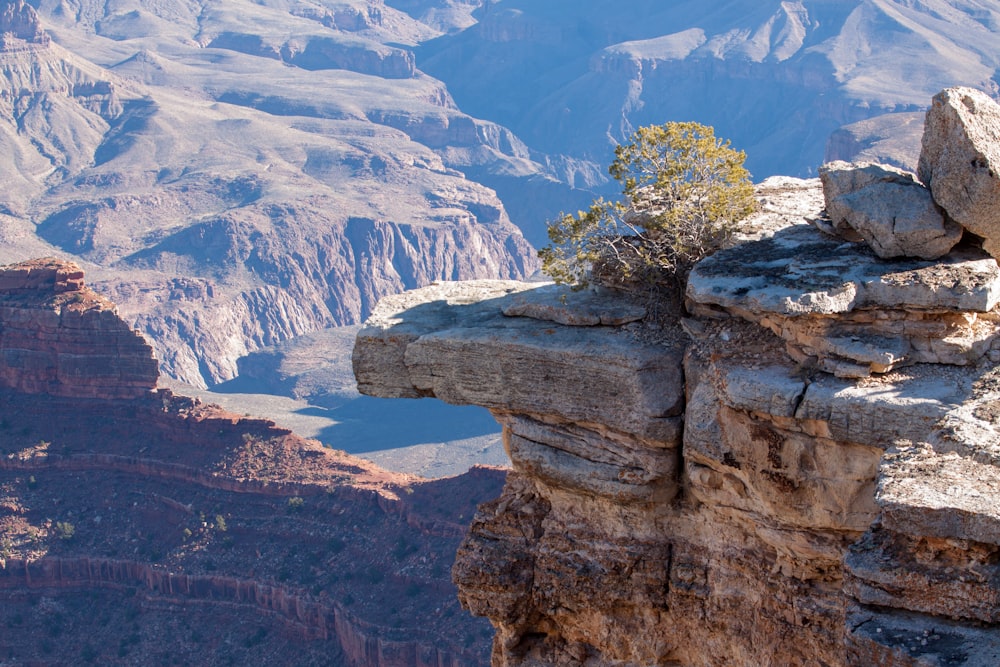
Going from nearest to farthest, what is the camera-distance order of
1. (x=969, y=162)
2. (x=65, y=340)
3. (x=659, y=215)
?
(x=969, y=162) < (x=659, y=215) < (x=65, y=340)

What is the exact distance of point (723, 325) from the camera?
18.0 meters

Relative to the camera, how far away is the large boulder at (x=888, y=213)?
1645cm

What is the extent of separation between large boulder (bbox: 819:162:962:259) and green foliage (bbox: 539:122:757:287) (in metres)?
2.00

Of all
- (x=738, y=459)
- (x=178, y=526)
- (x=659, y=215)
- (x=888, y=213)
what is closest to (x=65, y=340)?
(x=178, y=526)

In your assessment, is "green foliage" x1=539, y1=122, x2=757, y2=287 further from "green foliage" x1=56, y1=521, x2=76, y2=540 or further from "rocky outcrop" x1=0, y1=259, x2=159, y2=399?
"rocky outcrop" x1=0, y1=259, x2=159, y2=399

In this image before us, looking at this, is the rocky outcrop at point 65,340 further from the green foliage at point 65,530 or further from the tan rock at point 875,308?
the tan rock at point 875,308

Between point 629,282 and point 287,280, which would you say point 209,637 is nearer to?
point 629,282

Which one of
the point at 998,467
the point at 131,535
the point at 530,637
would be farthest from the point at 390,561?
the point at 998,467

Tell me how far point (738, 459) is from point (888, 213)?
3873mm

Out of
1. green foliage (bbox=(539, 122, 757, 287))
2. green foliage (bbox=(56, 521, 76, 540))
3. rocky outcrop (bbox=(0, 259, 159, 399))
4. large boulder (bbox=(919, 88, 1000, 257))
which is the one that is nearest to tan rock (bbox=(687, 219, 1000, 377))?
large boulder (bbox=(919, 88, 1000, 257))

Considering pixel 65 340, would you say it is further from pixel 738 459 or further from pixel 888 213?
pixel 888 213

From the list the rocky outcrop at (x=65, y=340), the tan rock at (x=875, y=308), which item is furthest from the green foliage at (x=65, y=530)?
the tan rock at (x=875, y=308)

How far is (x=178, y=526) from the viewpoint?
67.6m

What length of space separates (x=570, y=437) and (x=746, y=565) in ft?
10.9
